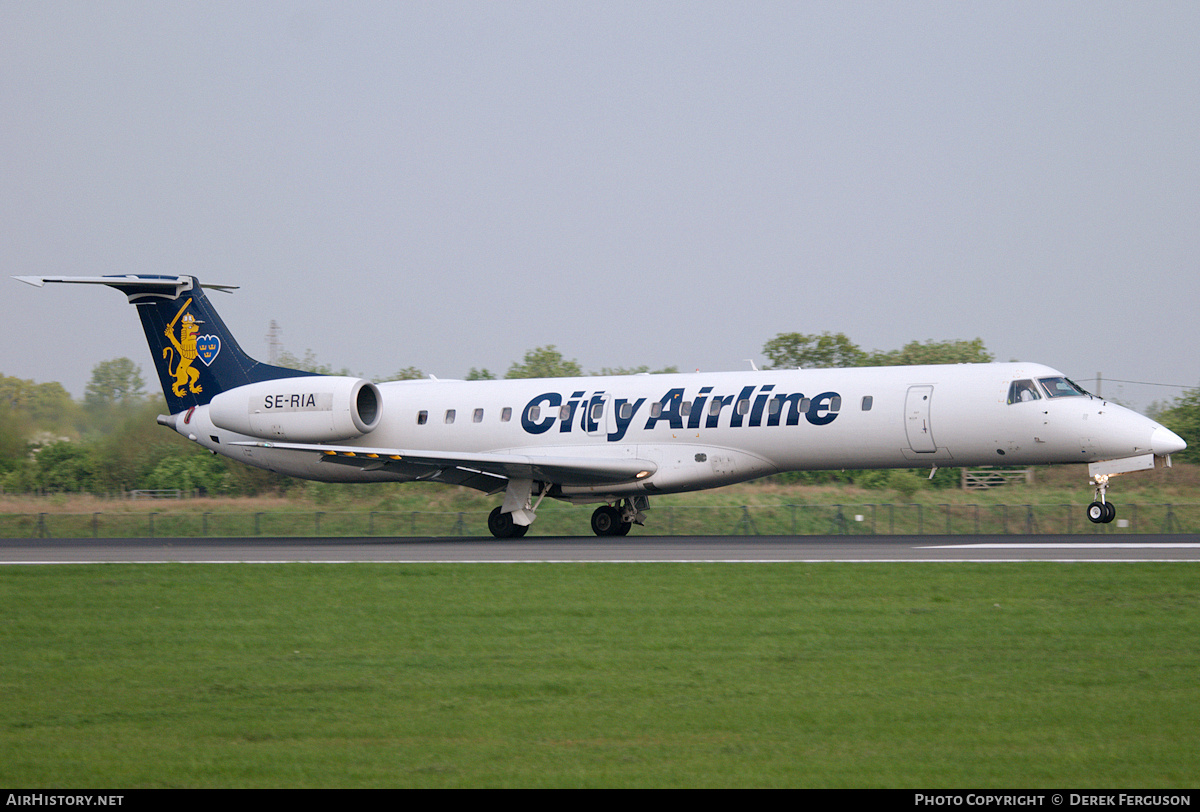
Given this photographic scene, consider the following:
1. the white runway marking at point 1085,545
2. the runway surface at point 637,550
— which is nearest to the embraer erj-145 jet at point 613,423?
the runway surface at point 637,550

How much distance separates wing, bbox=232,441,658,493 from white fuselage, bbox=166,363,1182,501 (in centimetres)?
39

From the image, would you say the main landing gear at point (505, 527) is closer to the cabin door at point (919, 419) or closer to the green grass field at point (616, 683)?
the cabin door at point (919, 419)

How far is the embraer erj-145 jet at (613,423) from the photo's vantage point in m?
25.7

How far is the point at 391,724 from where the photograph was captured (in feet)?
27.7

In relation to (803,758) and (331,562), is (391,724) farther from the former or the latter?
(331,562)

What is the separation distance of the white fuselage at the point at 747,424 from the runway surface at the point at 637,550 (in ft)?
6.31

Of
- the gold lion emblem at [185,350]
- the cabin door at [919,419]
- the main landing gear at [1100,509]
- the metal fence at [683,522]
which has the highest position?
the gold lion emblem at [185,350]

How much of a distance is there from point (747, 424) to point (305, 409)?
11677 millimetres

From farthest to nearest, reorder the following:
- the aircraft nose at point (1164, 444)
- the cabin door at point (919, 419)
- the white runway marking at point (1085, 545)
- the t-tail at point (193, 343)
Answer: the t-tail at point (193, 343)
the cabin door at point (919, 419)
the aircraft nose at point (1164, 444)
the white runway marking at point (1085, 545)

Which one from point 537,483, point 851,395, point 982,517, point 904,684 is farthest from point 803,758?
point 982,517

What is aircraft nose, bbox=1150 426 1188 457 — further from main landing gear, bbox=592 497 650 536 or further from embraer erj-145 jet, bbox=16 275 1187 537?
main landing gear, bbox=592 497 650 536

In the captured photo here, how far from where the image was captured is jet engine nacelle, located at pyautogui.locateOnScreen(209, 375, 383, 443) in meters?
31.6

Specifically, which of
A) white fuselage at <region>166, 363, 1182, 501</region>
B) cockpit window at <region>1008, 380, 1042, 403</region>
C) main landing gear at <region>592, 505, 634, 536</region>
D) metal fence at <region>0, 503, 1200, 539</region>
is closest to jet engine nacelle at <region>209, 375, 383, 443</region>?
white fuselage at <region>166, 363, 1182, 501</region>
